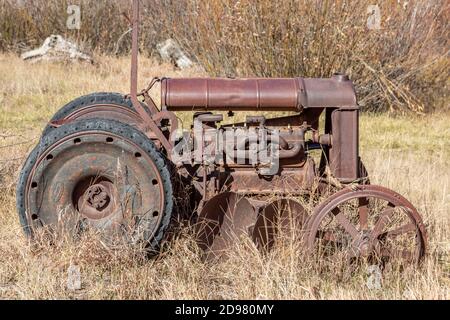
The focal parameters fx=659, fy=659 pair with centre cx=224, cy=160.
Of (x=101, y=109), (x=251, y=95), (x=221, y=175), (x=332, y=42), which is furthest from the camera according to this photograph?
(x=332, y=42)

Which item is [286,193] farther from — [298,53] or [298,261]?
[298,53]

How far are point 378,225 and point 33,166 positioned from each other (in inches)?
76.9

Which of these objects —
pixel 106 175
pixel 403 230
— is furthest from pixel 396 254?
pixel 106 175

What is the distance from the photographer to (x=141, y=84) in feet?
33.6

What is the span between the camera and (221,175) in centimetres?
404

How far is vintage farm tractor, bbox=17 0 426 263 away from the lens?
3.67m

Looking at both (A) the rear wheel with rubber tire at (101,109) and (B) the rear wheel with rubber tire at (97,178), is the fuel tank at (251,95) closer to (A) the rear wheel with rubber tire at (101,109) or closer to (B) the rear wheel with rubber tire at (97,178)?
(B) the rear wheel with rubber tire at (97,178)

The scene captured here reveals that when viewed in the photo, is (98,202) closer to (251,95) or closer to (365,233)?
(251,95)

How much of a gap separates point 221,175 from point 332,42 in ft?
15.9

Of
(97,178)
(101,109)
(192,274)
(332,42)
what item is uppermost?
(332,42)

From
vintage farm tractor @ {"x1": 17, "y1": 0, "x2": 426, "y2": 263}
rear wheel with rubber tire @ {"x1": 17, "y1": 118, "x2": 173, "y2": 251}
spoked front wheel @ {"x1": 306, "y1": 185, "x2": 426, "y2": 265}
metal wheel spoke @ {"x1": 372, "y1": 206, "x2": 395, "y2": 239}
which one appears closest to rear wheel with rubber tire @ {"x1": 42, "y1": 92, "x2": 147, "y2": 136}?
vintage farm tractor @ {"x1": 17, "y1": 0, "x2": 426, "y2": 263}

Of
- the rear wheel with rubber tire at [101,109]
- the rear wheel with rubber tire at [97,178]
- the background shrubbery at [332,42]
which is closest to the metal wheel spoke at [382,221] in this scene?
the rear wheel with rubber tire at [97,178]
